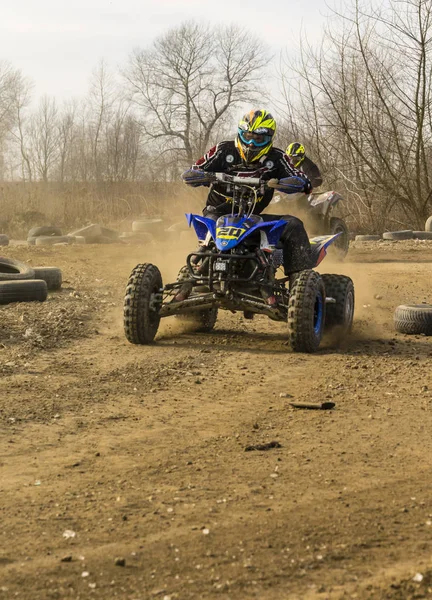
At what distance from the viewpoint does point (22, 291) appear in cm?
995

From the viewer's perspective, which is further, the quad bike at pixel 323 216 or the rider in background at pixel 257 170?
the quad bike at pixel 323 216

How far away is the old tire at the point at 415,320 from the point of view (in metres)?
8.44

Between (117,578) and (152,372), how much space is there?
358 cm

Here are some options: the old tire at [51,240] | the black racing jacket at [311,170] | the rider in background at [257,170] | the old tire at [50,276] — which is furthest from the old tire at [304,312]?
the old tire at [51,240]

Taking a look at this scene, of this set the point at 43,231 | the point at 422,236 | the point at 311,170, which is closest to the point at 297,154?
the point at 311,170

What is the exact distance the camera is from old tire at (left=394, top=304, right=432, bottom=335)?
844 cm

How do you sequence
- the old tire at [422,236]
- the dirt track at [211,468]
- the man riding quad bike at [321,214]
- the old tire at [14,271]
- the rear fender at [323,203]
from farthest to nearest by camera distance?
the old tire at [422,236] → the rear fender at [323,203] → the man riding quad bike at [321,214] → the old tire at [14,271] → the dirt track at [211,468]

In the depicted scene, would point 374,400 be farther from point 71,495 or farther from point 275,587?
point 275,587

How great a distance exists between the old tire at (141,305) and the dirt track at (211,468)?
0.15 metres

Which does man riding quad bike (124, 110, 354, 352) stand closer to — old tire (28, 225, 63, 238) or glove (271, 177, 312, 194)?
glove (271, 177, 312, 194)

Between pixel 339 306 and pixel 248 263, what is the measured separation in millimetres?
947

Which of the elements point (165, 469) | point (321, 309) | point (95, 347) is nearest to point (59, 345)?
point (95, 347)

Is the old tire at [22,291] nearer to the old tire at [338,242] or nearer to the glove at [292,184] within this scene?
the glove at [292,184]

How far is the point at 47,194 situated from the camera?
30.8 meters
